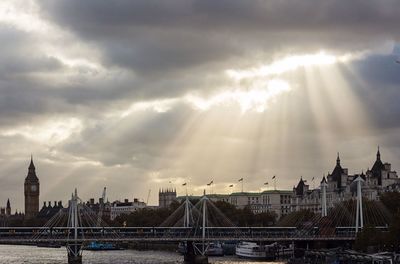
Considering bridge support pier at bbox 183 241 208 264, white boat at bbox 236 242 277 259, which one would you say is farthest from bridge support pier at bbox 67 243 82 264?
white boat at bbox 236 242 277 259

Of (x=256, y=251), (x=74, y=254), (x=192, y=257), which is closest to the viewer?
(x=74, y=254)

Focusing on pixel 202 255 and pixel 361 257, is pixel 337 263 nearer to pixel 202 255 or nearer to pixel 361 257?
pixel 361 257

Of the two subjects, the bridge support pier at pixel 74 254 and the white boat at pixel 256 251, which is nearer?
the bridge support pier at pixel 74 254

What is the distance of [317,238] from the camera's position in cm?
15650

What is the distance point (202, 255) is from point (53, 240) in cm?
2584

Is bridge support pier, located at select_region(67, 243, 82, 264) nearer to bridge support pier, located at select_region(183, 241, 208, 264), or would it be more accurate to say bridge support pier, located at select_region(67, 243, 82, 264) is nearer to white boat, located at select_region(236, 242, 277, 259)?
bridge support pier, located at select_region(183, 241, 208, 264)

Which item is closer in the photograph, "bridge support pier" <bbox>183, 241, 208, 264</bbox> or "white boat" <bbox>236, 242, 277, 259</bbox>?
"bridge support pier" <bbox>183, 241, 208, 264</bbox>

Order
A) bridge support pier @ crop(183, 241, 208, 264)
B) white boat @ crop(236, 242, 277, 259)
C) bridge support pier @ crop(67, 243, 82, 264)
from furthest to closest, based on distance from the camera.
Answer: white boat @ crop(236, 242, 277, 259) → bridge support pier @ crop(183, 241, 208, 264) → bridge support pier @ crop(67, 243, 82, 264)

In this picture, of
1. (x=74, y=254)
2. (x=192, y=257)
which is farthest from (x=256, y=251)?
(x=74, y=254)

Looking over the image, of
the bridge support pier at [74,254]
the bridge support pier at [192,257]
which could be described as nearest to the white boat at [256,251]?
the bridge support pier at [192,257]

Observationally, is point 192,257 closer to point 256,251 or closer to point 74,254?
point 74,254

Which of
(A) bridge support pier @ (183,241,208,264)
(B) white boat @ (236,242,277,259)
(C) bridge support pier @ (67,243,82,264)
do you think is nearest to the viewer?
(C) bridge support pier @ (67,243,82,264)

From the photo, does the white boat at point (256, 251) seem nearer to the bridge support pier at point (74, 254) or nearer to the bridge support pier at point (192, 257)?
the bridge support pier at point (192, 257)

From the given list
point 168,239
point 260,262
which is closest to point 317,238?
point 260,262
